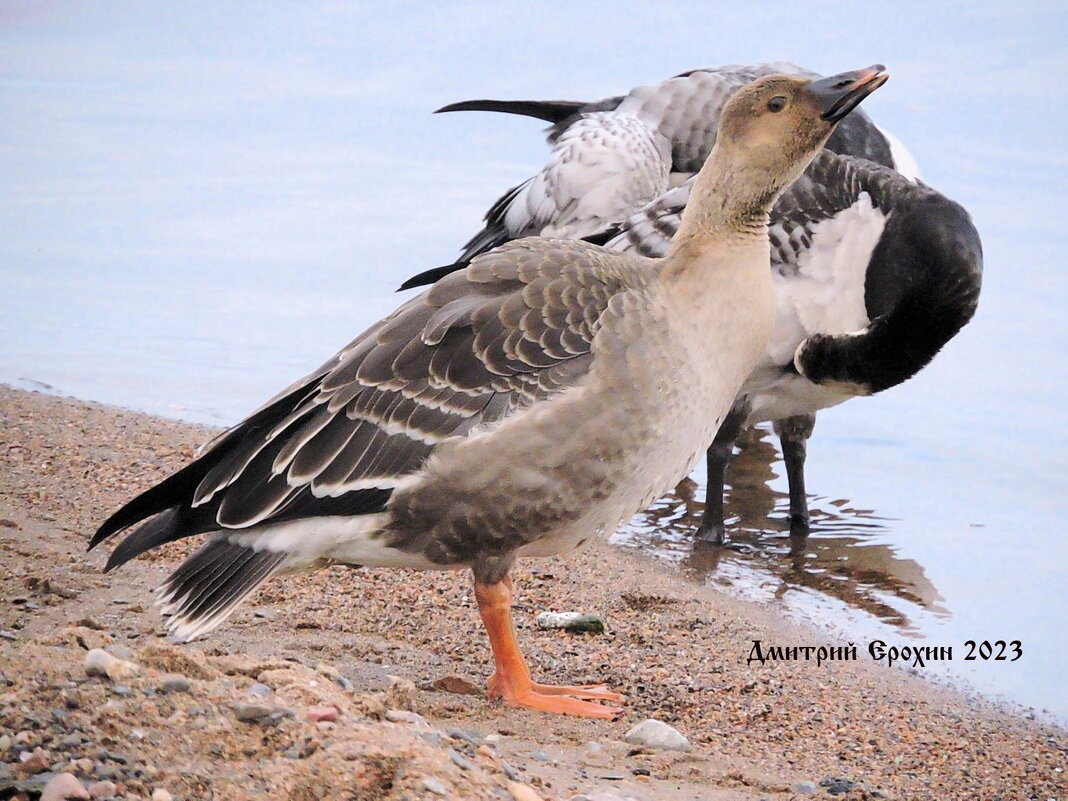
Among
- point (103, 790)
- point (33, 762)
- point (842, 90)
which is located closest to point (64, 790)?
point (103, 790)

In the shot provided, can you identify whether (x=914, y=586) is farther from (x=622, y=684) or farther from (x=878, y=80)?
(x=878, y=80)

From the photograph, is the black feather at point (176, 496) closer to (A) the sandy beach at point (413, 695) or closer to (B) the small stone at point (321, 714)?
(A) the sandy beach at point (413, 695)

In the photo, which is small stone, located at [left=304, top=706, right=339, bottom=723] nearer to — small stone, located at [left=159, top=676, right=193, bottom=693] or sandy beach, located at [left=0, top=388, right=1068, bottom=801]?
sandy beach, located at [left=0, top=388, right=1068, bottom=801]

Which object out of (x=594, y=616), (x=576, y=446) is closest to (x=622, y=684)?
(x=594, y=616)

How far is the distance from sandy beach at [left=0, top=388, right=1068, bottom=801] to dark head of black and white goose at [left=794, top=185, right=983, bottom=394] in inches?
53.4

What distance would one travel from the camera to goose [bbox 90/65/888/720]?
445 cm

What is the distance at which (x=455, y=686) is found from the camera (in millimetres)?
4742

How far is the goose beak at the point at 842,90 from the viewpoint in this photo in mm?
4863

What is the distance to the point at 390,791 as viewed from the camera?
3094 mm

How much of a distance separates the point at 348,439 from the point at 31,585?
5.03 ft

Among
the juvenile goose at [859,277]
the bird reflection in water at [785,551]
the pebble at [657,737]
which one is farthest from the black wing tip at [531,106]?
the pebble at [657,737]

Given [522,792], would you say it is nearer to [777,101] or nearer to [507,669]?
[507,669]

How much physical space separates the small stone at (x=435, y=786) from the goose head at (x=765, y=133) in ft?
8.15

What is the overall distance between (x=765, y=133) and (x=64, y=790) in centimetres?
326
